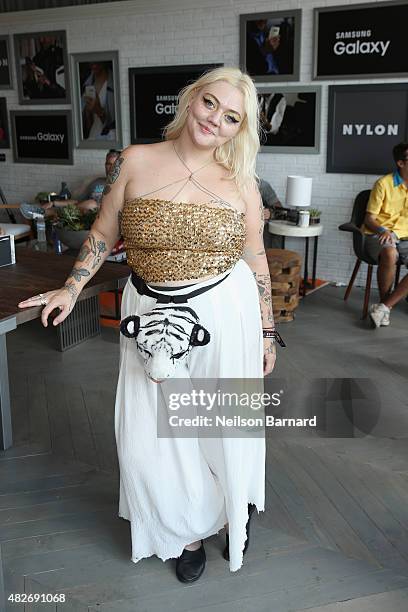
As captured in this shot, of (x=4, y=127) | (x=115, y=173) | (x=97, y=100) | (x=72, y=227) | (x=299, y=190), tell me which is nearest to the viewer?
(x=115, y=173)

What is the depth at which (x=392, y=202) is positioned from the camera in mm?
5121

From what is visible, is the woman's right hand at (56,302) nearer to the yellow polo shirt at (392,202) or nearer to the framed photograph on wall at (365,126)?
the yellow polo shirt at (392,202)

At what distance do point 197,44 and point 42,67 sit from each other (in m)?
2.10

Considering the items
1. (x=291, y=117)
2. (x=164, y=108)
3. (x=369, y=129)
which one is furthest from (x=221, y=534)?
(x=164, y=108)

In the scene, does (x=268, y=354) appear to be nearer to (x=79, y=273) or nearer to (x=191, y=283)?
(x=191, y=283)

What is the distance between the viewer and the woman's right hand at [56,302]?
6.72ft

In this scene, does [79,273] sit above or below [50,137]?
below

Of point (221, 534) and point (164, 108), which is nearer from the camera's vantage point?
point (221, 534)

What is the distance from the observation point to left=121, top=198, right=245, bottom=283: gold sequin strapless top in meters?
1.83

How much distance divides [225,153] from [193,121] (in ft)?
0.46

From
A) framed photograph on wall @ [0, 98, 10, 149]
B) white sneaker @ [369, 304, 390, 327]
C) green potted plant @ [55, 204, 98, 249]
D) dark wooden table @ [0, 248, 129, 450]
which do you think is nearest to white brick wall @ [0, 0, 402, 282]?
framed photograph on wall @ [0, 98, 10, 149]

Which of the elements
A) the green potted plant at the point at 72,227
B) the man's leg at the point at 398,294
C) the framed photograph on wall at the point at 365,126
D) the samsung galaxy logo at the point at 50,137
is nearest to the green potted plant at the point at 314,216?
the framed photograph on wall at the point at 365,126

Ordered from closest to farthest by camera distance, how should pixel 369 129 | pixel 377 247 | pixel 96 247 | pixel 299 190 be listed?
1. pixel 96 247
2. pixel 377 247
3. pixel 299 190
4. pixel 369 129

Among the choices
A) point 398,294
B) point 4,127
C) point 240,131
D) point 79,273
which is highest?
point 4,127
